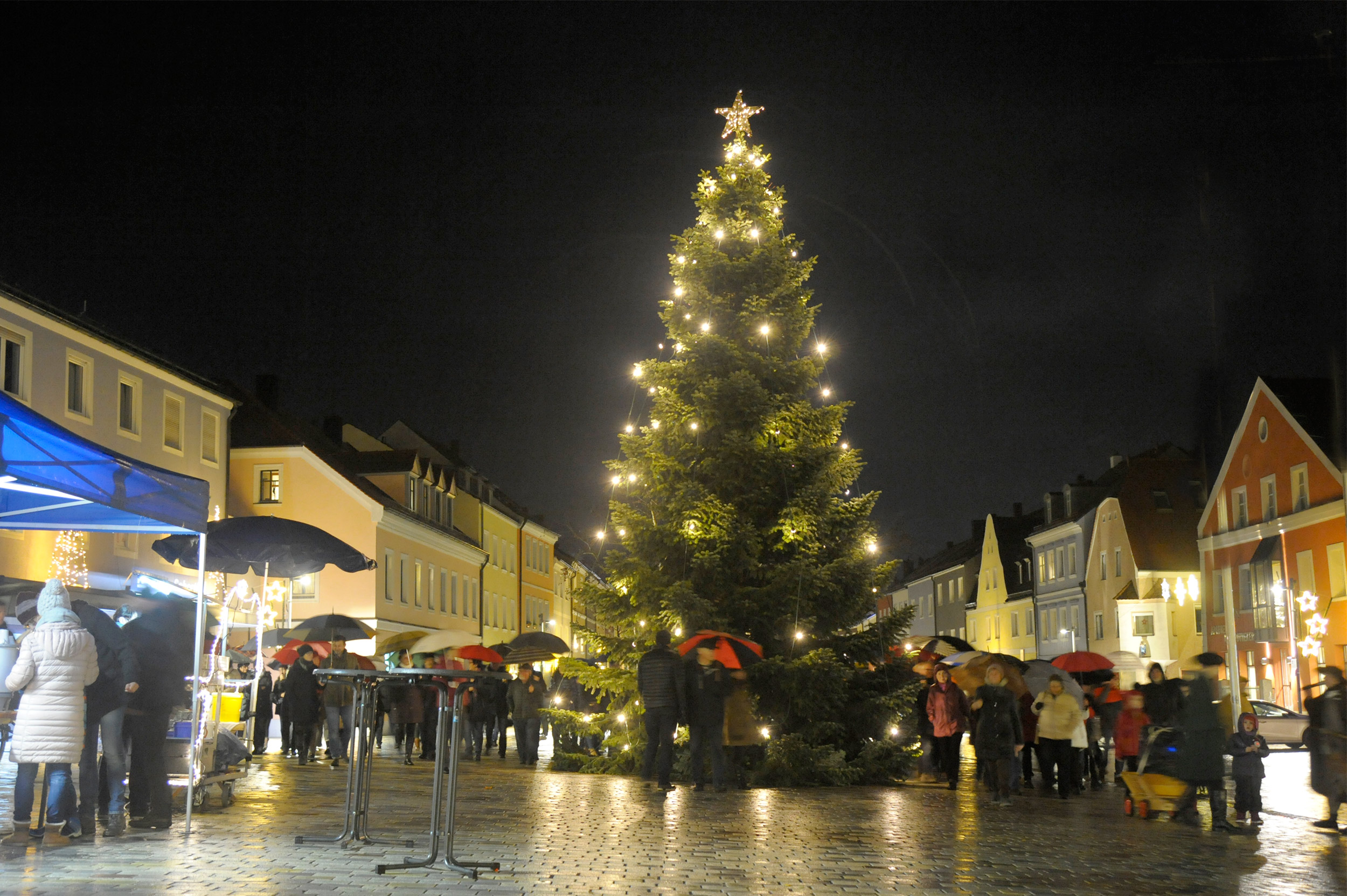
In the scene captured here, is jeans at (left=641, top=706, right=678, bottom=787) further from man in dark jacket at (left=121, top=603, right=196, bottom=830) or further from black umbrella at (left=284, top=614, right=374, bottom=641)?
black umbrella at (left=284, top=614, right=374, bottom=641)

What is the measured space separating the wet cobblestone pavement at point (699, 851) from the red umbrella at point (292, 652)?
8.88 m

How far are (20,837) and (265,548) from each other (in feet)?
19.1

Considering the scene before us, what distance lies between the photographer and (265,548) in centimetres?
1558

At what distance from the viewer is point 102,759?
36.2 ft

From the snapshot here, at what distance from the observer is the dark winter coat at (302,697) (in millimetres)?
20734

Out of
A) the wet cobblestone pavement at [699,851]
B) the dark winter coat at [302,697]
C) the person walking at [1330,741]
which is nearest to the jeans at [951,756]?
the wet cobblestone pavement at [699,851]

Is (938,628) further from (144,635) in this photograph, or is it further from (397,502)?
(144,635)

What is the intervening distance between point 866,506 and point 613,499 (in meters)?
3.70

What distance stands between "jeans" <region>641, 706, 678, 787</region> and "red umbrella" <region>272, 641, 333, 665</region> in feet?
29.7

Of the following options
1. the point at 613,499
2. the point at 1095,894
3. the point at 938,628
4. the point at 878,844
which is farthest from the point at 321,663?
the point at 938,628

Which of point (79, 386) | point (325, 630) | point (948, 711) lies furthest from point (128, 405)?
point (948, 711)

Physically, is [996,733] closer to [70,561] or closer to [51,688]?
[51,688]

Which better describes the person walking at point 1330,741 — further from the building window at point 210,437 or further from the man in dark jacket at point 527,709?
the building window at point 210,437

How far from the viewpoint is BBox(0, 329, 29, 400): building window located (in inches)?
1178
